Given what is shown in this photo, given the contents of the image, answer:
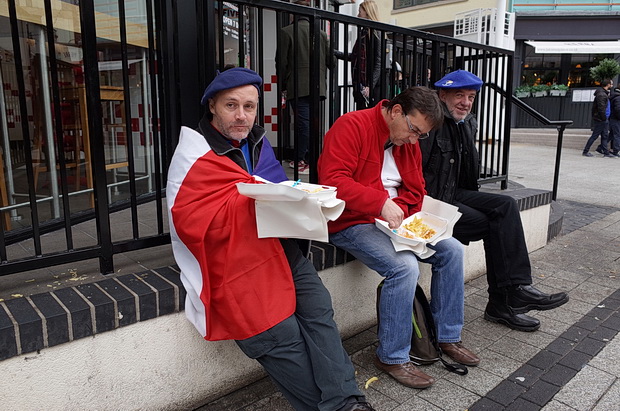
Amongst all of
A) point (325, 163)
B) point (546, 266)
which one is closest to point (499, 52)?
point (546, 266)

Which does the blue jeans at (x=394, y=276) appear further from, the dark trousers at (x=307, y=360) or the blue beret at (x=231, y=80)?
the blue beret at (x=231, y=80)

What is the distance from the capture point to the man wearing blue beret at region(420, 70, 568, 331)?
334 cm

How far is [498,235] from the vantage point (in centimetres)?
337

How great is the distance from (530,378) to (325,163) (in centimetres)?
159

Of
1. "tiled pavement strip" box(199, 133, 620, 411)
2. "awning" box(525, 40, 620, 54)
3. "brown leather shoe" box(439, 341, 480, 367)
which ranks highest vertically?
"awning" box(525, 40, 620, 54)

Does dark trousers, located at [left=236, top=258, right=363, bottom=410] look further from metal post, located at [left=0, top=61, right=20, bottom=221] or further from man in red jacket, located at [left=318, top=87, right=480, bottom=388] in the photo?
metal post, located at [left=0, top=61, right=20, bottom=221]

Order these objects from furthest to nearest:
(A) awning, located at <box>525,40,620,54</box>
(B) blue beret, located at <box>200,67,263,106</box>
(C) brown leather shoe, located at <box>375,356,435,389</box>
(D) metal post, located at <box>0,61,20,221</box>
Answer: (A) awning, located at <box>525,40,620,54</box> < (D) metal post, located at <box>0,61,20,221</box> < (C) brown leather shoe, located at <box>375,356,435,389</box> < (B) blue beret, located at <box>200,67,263,106</box>

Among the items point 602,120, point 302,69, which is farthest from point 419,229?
point 602,120

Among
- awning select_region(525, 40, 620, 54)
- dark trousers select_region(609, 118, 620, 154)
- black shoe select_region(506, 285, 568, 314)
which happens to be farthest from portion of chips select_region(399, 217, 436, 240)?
awning select_region(525, 40, 620, 54)

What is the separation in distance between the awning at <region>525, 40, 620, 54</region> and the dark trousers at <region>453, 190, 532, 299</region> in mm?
18479

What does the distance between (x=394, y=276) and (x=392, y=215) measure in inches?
12.4

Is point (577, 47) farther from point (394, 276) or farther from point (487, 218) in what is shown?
point (394, 276)

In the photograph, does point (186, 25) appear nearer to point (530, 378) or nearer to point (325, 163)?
point (325, 163)

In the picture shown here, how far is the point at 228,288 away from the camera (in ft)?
6.63
